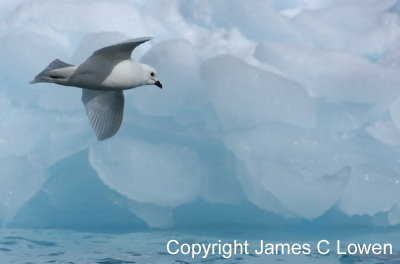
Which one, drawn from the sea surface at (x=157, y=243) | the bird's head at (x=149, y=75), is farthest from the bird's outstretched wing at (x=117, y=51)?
the sea surface at (x=157, y=243)

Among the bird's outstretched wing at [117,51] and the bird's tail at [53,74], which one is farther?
the bird's outstretched wing at [117,51]

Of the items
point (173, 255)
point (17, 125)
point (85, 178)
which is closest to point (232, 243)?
point (173, 255)

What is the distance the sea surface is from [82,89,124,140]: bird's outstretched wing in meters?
1.06

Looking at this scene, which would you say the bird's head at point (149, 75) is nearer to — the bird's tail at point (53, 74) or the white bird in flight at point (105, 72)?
the white bird in flight at point (105, 72)

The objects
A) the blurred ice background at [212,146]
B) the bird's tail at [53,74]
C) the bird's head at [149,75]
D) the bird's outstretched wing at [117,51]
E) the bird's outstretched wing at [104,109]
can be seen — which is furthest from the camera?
the blurred ice background at [212,146]

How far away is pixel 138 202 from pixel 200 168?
0.67 metres

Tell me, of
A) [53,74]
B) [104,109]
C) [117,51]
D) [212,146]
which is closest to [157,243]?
[212,146]

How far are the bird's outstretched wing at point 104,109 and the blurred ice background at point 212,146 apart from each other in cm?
181

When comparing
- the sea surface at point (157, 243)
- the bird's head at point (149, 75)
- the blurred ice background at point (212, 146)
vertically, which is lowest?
the sea surface at point (157, 243)

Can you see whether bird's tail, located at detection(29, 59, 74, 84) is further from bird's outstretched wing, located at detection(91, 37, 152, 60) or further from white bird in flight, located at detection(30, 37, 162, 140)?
bird's outstretched wing, located at detection(91, 37, 152, 60)

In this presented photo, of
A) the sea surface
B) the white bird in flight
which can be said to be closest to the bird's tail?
the white bird in flight

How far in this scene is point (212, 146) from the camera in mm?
5441

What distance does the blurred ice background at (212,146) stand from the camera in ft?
16.8

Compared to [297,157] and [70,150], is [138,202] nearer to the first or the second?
[70,150]
